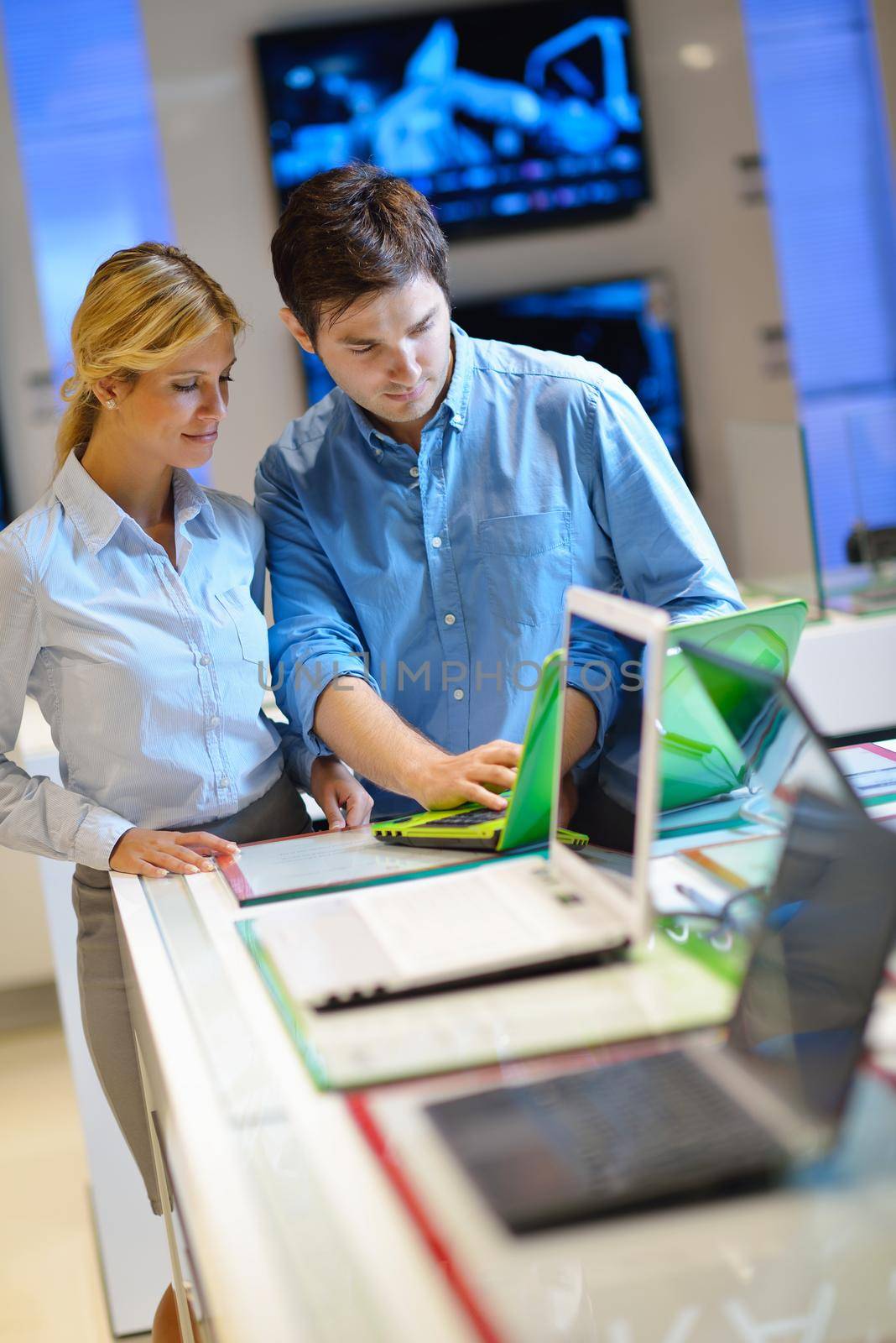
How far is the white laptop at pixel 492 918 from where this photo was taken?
108 centimetres

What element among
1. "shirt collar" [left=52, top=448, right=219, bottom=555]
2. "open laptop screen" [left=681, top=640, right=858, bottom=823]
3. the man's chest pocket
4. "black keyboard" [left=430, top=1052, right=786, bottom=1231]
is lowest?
"black keyboard" [left=430, top=1052, right=786, bottom=1231]

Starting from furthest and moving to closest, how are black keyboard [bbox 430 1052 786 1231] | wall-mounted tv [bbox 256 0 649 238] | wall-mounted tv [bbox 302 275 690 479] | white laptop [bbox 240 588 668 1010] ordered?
wall-mounted tv [bbox 302 275 690 479], wall-mounted tv [bbox 256 0 649 238], white laptop [bbox 240 588 668 1010], black keyboard [bbox 430 1052 786 1231]

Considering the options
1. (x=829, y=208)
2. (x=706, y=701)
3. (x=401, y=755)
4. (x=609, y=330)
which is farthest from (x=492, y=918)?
(x=829, y=208)

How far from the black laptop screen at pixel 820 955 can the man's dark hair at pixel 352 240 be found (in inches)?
36.1

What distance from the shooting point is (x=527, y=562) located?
1798mm

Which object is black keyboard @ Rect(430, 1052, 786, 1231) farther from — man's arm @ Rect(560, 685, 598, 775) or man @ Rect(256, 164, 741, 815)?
man @ Rect(256, 164, 741, 815)

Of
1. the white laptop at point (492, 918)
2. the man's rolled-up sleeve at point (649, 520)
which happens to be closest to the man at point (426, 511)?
the man's rolled-up sleeve at point (649, 520)

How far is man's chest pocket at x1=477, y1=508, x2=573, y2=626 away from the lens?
179cm

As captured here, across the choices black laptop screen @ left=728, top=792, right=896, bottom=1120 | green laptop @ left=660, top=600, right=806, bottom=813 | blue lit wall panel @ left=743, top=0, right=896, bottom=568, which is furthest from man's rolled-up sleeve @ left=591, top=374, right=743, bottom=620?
blue lit wall panel @ left=743, top=0, right=896, bottom=568

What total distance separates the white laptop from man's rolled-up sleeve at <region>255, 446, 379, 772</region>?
1.51ft

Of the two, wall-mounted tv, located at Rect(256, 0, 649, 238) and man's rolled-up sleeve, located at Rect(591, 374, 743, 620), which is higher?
wall-mounted tv, located at Rect(256, 0, 649, 238)

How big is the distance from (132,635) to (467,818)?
45 cm

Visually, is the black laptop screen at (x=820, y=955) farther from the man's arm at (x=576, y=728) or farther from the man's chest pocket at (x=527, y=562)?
the man's chest pocket at (x=527, y=562)

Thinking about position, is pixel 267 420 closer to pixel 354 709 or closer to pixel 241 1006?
pixel 354 709
